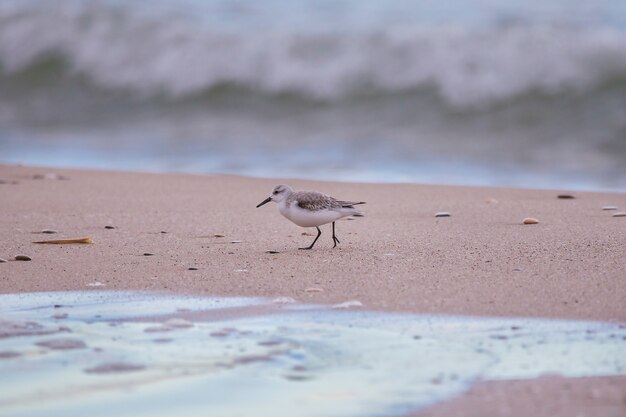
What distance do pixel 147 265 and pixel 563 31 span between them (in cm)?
1015

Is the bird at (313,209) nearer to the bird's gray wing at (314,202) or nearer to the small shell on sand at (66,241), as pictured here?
the bird's gray wing at (314,202)

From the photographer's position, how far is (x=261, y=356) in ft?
12.8

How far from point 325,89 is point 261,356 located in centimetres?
1167

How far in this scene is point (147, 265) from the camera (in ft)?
19.4

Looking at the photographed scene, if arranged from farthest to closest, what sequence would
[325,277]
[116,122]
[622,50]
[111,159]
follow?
[116,122] < [622,50] < [111,159] < [325,277]

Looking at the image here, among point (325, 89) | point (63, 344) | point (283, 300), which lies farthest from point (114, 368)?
point (325, 89)

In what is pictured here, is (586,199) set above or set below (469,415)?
above

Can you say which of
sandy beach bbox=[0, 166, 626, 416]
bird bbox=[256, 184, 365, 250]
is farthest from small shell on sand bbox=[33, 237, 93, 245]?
bird bbox=[256, 184, 365, 250]

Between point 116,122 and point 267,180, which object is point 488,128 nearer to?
point 267,180

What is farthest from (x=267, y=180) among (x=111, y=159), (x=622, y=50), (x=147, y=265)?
(x=622, y=50)

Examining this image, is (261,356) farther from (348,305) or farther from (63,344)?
(348,305)

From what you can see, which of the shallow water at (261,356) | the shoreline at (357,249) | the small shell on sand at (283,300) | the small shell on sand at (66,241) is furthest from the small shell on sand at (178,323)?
the small shell on sand at (66,241)

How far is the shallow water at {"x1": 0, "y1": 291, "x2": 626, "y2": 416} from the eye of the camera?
342 centimetres

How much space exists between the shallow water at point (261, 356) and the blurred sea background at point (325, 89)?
20.6 feet
